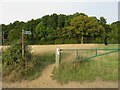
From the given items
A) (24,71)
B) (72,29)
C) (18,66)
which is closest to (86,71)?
(24,71)

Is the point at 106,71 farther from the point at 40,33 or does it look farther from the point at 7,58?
the point at 40,33

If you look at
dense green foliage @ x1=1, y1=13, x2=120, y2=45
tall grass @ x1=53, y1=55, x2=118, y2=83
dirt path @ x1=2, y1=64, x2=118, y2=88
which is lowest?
dirt path @ x1=2, y1=64, x2=118, y2=88

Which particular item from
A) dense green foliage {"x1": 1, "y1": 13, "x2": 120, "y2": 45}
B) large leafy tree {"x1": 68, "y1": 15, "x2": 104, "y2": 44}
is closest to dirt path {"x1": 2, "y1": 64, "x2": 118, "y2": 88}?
dense green foliage {"x1": 1, "y1": 13, "x2": 120, "y2": 45}

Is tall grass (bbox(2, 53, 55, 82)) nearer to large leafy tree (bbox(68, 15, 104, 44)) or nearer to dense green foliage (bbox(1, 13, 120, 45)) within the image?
dense green foliage (bbox(1, 13, 120, 45))

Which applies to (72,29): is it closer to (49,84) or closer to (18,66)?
(18,66)

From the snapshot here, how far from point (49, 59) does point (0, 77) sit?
2.65 m

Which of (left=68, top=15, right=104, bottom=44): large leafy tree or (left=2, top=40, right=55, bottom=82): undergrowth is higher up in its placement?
(left=68, top=15, right=104, bottom=44): large leafy tree

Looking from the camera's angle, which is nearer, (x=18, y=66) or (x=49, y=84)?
(x=49, y=84)

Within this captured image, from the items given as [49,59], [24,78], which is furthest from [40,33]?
[24,78]

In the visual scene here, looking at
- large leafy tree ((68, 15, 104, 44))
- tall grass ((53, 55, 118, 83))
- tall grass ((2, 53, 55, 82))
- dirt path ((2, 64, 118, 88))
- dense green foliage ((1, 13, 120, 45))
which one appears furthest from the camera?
large leafy tree ((68, 15, 104, 44))

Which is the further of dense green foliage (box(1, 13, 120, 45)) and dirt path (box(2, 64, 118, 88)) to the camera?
dense green foliage (box(1, 13, 120, 45))

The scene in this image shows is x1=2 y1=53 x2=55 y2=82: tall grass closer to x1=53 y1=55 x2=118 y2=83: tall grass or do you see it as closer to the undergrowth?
the undergrowth

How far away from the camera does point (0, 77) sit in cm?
930

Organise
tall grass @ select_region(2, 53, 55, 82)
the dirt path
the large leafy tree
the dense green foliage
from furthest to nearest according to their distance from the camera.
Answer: the large leafy tree, the dense green foliage, tall grass @ select_region(2, 53, 55, 82), the dirt path
